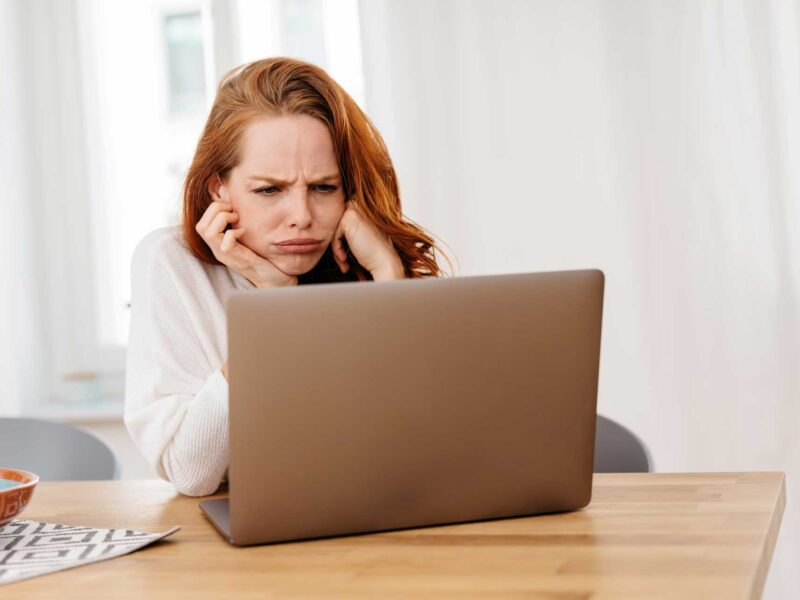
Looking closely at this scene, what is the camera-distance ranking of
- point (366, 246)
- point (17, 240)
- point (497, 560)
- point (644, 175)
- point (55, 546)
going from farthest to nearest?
point (17, 240), point (644, 175), point (366, 246), point (55, 546), point (497, 560)

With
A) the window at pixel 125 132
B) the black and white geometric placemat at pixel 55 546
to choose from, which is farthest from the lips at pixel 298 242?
the window at pixel 125 132

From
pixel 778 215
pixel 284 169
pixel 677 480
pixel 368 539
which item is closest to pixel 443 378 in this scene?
A: pixel 368 539

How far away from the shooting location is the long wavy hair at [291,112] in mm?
1621

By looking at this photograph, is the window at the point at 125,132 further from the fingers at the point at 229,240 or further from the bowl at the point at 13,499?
the bowl at the point at 13,499

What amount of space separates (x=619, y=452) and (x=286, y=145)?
0.71 m

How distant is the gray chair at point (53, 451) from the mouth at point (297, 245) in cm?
51

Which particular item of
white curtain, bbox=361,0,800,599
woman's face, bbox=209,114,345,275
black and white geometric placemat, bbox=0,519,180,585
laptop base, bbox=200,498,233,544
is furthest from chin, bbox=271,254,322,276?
white curtain, bbox=361,0,800,599

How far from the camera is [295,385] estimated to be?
1.00m

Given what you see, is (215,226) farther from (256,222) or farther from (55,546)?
(55,546)

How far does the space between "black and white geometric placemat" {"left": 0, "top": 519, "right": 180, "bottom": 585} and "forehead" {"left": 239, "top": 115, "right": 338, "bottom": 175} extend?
2.04 ft

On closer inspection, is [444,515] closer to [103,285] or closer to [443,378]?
[443,378]

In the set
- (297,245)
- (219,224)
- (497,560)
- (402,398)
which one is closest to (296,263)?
(297,245)

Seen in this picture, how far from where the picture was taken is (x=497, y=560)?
0.96 m

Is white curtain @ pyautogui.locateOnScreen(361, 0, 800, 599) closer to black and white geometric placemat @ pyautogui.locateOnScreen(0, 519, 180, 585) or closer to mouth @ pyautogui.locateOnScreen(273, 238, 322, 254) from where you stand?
mouth @ pyautogui.locateOnScreen(273, 238, 322, 254)
